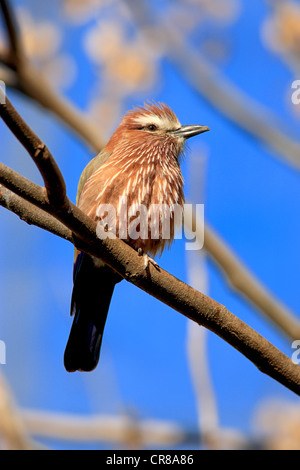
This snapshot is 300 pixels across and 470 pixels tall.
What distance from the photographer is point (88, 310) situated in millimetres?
4668

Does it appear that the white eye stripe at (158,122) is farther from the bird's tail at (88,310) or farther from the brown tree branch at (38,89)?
the bird's tail at (88,310)

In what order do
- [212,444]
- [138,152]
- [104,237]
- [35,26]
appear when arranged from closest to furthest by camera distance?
[104,237], [212,444], [138,152], [35,26]

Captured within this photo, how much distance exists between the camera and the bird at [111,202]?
14.7 feet

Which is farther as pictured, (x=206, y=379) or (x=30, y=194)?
(x=206, y=379)

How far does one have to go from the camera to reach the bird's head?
514 cm

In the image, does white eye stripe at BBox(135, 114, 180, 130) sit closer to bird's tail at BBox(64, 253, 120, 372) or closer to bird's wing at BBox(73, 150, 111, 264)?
bird's wing at BBox(73, 150, 111, 264)

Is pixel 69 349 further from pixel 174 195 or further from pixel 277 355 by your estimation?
pixel 277 355

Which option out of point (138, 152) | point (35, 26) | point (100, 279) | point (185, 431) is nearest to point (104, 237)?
point (100, 279)

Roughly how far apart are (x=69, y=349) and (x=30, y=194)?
1844 millimetres

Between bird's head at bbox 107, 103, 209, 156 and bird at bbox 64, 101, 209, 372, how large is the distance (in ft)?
0.08

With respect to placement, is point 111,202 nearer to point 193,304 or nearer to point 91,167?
point 91,167

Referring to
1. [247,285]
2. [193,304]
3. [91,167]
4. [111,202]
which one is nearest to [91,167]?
[91,167]
